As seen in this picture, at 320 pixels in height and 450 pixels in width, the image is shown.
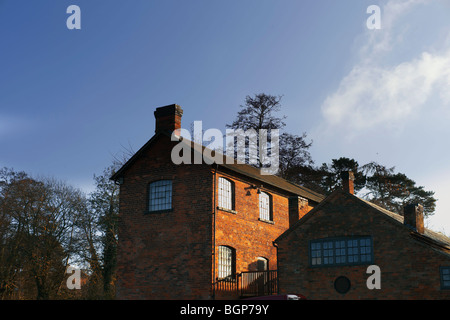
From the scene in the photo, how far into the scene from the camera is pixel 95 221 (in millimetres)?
37906

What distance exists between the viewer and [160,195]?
26.1m

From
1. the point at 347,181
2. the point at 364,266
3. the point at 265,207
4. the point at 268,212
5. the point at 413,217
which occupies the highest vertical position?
the point at 347,181

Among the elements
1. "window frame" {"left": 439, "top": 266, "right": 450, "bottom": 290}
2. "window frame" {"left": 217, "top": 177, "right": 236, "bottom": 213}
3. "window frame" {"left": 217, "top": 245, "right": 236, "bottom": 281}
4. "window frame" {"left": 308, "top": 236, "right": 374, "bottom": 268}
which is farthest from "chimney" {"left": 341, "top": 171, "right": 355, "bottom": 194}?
"window frame" {"left": 439, "top": 266, "right": 450, "bottom": 290}

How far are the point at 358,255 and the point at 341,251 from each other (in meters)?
0.78

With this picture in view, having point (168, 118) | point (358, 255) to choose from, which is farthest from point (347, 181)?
point (168, 118)

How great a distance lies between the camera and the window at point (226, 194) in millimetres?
25500

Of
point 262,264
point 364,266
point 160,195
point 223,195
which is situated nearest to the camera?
point 364,266

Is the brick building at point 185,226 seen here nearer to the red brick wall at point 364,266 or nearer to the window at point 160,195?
the window at point 160,195

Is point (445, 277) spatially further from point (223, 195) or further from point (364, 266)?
point (223, 195)

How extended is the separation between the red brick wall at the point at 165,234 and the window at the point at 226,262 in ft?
3.29
